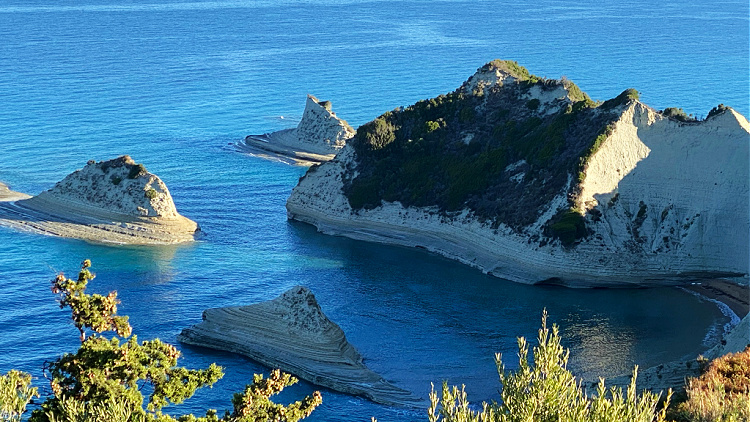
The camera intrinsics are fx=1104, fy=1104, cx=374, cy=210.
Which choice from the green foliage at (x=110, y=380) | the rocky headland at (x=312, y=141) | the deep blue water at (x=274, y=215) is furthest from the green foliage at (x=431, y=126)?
the green foliage at (x=110, y=380)

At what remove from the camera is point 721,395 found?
3378cm

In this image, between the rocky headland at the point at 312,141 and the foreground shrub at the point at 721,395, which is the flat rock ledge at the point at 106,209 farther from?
the foreground shrub at the point at 721,395

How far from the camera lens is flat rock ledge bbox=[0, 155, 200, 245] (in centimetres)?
8212

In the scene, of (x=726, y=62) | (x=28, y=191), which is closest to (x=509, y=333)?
(x=28, y=191)

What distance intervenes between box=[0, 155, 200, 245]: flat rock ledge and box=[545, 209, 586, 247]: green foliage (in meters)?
26.8

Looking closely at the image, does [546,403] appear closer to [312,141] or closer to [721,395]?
[721,395]

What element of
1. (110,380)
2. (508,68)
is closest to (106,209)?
(508,68)

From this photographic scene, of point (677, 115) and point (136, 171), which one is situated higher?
point (677, 115)

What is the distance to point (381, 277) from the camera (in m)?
75.0

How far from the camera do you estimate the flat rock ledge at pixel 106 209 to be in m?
82.1

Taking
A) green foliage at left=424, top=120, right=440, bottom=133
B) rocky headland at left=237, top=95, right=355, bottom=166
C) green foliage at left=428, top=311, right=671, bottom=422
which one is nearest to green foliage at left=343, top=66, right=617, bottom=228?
green foliage at left=424, top=120, right=440, bottom=133

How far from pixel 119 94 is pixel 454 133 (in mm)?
65130

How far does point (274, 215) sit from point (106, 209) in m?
13.3

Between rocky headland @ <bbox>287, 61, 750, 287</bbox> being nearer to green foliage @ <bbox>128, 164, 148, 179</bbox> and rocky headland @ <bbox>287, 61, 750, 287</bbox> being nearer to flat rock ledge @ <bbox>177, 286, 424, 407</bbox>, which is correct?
green foliage @ <bbox>128, 164, 148, 179</bbox>
